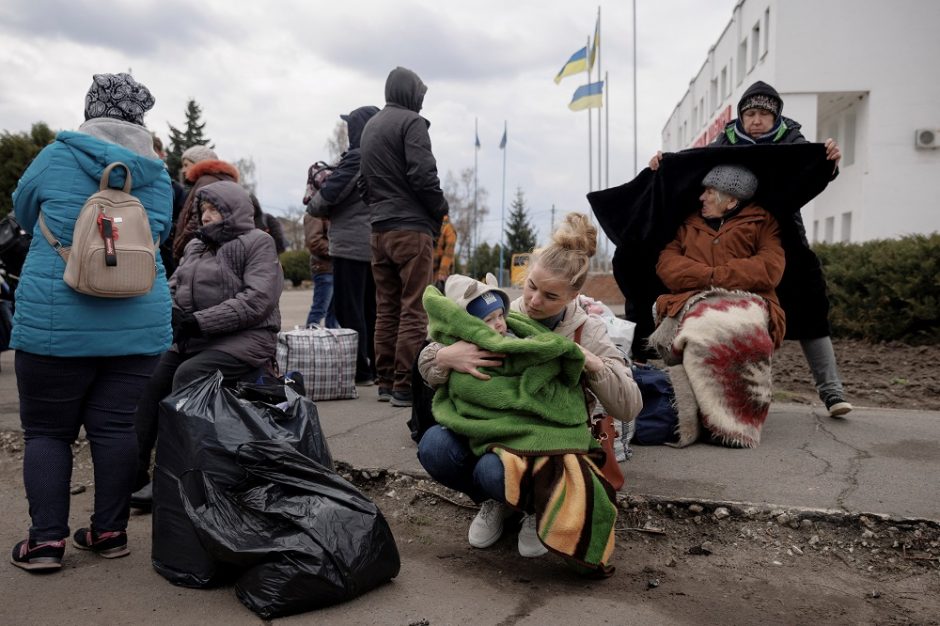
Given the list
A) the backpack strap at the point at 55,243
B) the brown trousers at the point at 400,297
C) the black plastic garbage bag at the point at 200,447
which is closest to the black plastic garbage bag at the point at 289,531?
the black plastic garbage bag at the point at 200,447

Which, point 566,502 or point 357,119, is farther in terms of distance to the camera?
point 357,119

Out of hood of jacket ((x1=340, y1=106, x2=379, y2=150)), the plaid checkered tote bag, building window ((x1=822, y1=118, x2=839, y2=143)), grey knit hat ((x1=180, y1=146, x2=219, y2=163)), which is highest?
building window ((x1=822, y1=118, x2=839, y2=143))

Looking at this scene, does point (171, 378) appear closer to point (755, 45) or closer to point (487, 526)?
point (487, 526)

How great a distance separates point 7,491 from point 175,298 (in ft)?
4.58

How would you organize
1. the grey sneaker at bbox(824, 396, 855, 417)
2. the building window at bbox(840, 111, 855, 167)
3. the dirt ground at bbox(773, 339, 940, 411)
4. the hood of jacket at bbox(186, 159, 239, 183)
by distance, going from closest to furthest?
1. the grey sneaker at bbox(824, 396, 855, 417)
2. the hood of jacket at bbox(186, 159, 239, 183)
3. the dirt ground at bbox(773, 339, 940, 411)
4. the building window at bbox(840, 111, 855, 167)

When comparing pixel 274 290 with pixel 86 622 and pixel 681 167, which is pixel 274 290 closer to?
pixel 86 622

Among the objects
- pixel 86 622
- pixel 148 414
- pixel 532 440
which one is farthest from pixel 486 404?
pixel 148 414

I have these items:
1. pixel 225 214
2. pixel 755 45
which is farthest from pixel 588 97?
pixel 225 214

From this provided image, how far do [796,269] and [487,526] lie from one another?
260 cm

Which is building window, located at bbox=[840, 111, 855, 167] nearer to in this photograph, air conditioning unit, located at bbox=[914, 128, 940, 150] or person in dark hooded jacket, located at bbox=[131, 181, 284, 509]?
air conditioning unit, located at bbox=[914, 128, 940, 150]

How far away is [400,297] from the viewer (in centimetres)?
530

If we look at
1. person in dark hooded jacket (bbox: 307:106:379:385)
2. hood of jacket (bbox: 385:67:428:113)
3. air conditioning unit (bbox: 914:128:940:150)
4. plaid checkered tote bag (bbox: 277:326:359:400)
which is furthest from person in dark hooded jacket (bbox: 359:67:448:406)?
air conditioning unit (bbox: 914:128:940:150)

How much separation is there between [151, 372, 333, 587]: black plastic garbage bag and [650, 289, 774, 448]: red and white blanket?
2138 millimetres

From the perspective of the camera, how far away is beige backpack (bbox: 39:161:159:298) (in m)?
2.83
